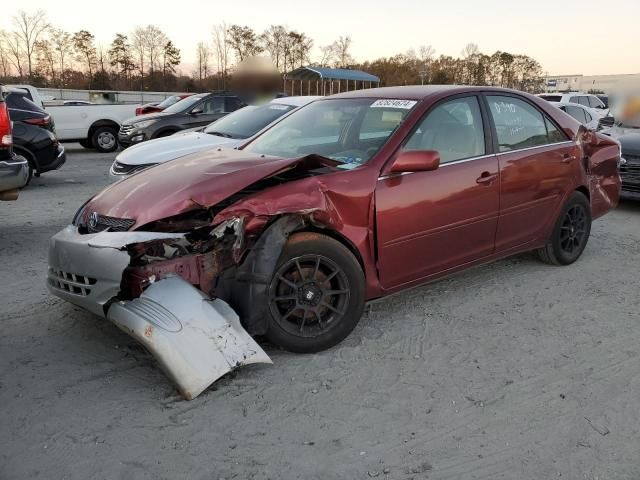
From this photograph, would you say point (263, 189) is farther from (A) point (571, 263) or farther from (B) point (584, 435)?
(A) point (571, 263)

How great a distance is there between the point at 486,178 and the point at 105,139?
13.0 m

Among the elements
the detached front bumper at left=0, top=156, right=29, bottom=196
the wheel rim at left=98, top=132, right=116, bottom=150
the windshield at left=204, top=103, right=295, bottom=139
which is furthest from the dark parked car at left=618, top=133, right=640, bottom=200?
the wheel rim at left=98, top=132, right=116, bottom=150

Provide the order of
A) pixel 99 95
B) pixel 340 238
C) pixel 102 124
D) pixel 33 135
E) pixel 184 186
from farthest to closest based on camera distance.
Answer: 1. pixel 99 95
2. pixel 102 124
3. pixel 33 135
4. pixel 340 238
5. pixel 184 186

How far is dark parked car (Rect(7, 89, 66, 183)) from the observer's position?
881 centimetres

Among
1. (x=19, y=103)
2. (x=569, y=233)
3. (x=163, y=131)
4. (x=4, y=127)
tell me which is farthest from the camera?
(x=163, y=131)

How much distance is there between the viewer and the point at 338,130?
170 inches

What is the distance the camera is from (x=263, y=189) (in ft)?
10.9

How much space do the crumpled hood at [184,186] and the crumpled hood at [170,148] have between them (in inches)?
135

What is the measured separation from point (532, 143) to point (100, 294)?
3550mm

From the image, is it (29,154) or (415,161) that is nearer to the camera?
(415,161)

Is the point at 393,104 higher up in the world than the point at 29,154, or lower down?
higher up

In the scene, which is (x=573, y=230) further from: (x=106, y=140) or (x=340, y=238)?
(x=106, y=140)

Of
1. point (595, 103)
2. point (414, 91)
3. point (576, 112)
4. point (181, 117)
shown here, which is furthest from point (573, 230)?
point (595, 103)

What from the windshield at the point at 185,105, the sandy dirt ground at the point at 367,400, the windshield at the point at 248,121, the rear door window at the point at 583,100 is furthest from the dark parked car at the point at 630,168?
the rear door window at the point at 583,100
